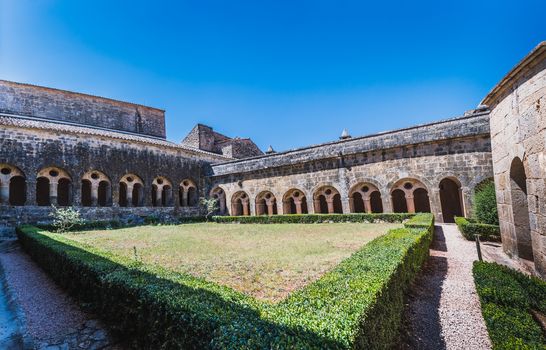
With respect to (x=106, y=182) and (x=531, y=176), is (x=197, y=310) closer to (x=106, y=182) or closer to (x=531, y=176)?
(x=531, y=176)

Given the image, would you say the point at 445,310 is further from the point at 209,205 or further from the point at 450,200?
the point at 209,205

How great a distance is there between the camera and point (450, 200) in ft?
47.2

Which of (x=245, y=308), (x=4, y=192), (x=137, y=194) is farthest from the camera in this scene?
(x=137, y=194)

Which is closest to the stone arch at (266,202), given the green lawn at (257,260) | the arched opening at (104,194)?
the arched opening at (104,194)

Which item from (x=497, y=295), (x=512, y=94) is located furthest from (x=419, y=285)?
(x=512, y=94)

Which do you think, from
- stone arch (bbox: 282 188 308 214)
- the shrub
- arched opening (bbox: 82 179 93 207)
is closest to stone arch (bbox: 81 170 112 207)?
arched opening (bbox: 82 179 93 207)

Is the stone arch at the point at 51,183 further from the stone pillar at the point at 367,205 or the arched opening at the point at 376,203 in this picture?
the arched opening at the point at 376,203

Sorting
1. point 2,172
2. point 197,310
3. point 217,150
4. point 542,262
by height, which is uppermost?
point 217,150

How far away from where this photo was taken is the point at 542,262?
14.4 feet

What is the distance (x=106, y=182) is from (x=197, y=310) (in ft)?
54.8

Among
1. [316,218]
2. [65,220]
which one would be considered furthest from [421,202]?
[65,220]

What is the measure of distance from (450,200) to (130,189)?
18.8 m

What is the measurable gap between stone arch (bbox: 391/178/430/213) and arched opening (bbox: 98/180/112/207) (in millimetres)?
15912

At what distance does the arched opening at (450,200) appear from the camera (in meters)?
14.2
